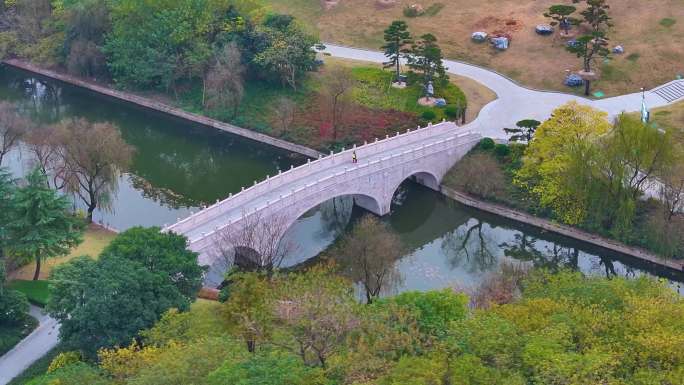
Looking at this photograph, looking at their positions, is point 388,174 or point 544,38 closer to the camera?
point 388,174

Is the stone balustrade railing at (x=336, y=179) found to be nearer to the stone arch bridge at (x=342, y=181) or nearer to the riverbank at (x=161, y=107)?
the stone arch bridge at (x=342, y=181)

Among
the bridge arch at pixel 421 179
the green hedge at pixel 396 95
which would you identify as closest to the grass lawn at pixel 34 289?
the bridge arch at pixel 421 179

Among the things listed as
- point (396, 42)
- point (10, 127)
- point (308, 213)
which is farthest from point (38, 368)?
point (396, 42)

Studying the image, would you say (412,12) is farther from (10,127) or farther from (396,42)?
(10,127)

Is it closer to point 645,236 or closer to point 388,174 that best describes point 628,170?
point 645,236

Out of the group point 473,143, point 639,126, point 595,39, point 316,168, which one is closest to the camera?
point 639,126

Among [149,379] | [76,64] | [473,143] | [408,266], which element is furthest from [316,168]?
[76,64]

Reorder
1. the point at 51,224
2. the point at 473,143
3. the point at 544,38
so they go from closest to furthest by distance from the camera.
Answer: the point at 51,224, the point at 473,143, the point at 544,38
